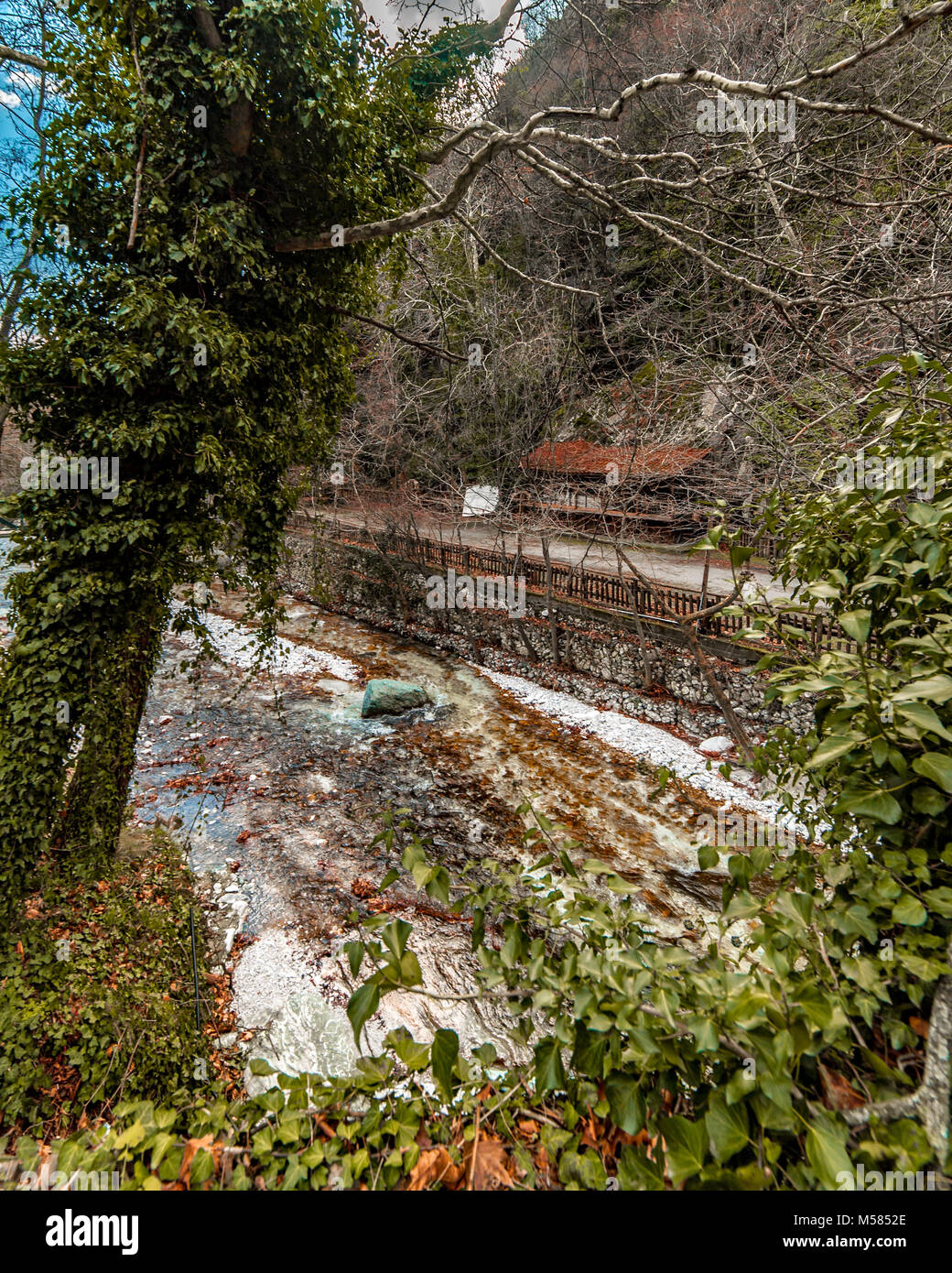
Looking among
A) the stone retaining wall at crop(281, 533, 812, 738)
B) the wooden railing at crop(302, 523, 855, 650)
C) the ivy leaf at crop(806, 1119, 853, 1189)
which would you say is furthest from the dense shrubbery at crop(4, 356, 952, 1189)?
the wooden railing at crop(302, 523, 855, 650)

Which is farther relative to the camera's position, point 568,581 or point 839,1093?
point 568,581

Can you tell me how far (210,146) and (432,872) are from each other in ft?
21.5

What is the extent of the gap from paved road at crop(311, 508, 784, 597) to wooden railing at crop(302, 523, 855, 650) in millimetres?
456

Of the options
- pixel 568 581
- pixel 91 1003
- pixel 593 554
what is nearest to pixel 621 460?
pixel 568 581

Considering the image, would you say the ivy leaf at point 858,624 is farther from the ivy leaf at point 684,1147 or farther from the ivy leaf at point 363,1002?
the ivy leaf at point 363,1002

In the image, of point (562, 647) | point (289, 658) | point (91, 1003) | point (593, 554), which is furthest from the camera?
point (593, 554)

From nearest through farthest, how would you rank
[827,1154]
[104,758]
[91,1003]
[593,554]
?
[827,1154] < [91,1003] < [104,758] < [593,554]

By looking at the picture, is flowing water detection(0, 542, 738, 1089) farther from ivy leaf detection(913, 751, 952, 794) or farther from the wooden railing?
ivy leaf detection(913, 751, 952, 794)

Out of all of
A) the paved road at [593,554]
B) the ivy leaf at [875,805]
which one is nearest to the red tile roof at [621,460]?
the paved road at [593,554]

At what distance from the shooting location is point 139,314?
4348mm

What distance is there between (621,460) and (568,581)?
8.49ft

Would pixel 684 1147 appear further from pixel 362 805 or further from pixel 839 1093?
pixel 362 805

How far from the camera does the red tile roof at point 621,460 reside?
30.3 ft

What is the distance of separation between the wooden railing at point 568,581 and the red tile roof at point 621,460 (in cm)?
200
